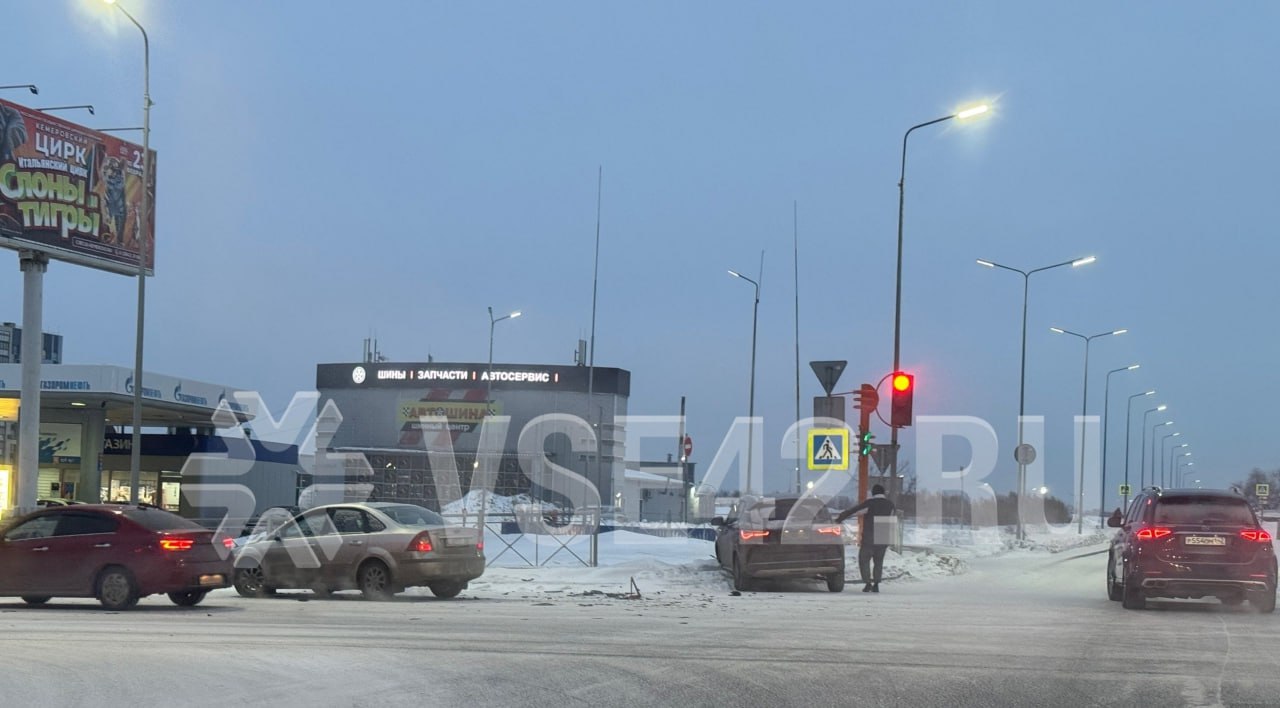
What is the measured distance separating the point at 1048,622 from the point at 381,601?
932 centimetres

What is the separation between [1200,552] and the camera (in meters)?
16.8

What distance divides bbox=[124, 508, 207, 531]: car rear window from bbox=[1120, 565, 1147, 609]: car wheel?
12589 mm

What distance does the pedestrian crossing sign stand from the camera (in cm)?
2709

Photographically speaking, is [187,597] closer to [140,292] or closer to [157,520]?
[157,520]

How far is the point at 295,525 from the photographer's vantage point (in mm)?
19234

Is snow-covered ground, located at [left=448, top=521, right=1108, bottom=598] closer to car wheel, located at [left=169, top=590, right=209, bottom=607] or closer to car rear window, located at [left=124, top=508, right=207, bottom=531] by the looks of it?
car wheel, located at [left=169, top=590, right=209, bottom=607]

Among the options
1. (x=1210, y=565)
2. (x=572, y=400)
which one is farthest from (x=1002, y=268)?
(x=572, y=400)

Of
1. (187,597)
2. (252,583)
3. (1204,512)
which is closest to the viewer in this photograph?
Answer: (1204,512)

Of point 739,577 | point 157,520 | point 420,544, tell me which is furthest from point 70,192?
point 739,577

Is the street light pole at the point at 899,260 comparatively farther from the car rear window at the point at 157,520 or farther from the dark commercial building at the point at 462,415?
the dark commercial building at the point at 462,415

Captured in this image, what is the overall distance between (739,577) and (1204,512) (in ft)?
23.3

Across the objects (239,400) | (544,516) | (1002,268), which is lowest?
(544,516)

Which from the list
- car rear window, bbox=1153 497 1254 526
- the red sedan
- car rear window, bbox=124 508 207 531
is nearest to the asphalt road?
the red sedan

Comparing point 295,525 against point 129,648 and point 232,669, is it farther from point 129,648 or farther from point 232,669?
point 232,669
